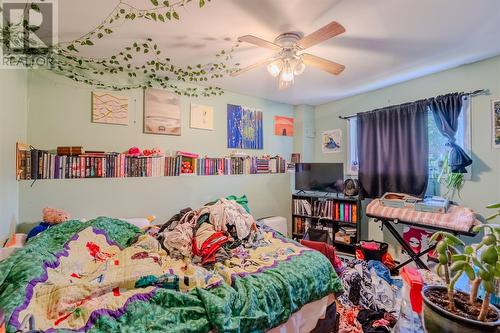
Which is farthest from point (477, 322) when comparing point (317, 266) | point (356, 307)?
point (356, 307)

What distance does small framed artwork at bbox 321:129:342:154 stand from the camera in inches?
148

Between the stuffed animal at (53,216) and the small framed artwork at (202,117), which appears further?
the small framed artwork at (202,117)

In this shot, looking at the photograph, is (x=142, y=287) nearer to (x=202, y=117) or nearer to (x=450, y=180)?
(x=202, y=117)

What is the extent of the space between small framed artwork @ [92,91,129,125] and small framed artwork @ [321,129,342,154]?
9.69 ft

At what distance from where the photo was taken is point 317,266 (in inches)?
65.4

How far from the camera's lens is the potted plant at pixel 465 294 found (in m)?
0.63

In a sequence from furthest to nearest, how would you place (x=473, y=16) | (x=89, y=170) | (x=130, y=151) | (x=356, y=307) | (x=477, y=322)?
(x=130, y=151), (x=89, y=170), (x=356, y=307), (x=473, y=16), (x=477, y=322)

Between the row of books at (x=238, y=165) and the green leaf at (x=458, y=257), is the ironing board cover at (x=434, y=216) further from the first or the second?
the green leaf at (x=458, y=257)

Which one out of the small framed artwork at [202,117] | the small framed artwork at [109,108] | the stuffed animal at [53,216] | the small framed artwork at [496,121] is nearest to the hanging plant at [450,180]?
the small framed artwork at [496,121]

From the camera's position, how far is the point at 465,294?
0.78 m

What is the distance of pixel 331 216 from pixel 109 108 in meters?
3.04

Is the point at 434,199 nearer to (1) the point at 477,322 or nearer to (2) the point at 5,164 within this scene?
(1) the point at 477,322

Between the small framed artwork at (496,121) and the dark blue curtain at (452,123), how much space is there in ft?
0.78

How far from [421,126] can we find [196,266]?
9.49 ft
